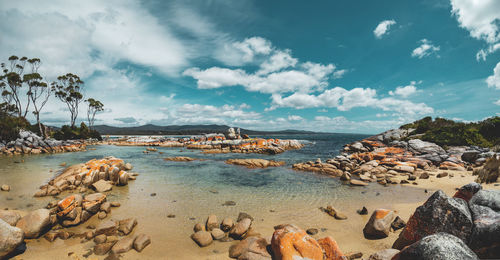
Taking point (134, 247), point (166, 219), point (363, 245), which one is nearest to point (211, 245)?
point (134, 247)

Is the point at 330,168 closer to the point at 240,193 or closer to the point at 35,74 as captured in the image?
the point at 240,193

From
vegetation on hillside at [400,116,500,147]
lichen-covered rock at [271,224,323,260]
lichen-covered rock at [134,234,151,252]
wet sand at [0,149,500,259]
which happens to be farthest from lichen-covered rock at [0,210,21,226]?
vegetation on hillside at [400,116,500,147]

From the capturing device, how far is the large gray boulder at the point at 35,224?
6574mm

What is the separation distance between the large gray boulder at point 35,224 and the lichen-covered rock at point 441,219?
12219 mm

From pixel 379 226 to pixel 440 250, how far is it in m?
3.93

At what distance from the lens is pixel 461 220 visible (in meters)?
4.40

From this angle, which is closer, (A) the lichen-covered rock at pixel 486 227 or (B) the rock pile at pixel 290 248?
(A) the lichen-covered rock at pixel 486 227

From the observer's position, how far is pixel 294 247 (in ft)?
16.7

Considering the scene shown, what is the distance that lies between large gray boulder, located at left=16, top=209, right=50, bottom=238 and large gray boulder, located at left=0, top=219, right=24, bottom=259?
1.02 m

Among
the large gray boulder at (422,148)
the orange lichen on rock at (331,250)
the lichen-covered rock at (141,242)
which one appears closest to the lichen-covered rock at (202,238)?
the lichen-covered rock at (141,242)

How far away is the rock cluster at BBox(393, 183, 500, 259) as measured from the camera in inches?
127

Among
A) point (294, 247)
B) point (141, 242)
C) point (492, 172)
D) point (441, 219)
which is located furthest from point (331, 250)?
point (492, 172)

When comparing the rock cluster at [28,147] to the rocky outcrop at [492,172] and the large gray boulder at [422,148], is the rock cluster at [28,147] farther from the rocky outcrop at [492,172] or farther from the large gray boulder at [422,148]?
the large gray boulder at [422,148]

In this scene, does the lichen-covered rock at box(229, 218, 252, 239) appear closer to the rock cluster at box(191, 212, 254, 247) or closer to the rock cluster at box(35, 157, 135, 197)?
the rock cluster at box(191, 212, 254, 247)
